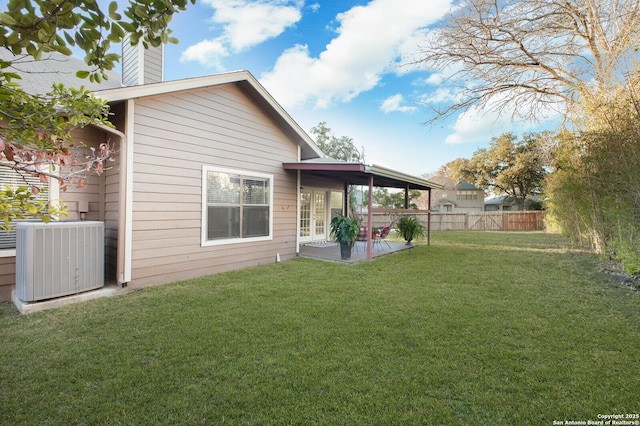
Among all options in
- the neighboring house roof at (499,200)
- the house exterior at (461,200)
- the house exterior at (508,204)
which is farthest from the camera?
the neighboring house roof at (499,200)

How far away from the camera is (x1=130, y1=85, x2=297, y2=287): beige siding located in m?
4.62

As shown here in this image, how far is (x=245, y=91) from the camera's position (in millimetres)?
6223

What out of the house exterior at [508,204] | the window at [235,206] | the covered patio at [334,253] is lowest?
the covered patio at [334,253]

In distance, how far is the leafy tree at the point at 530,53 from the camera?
6.37m

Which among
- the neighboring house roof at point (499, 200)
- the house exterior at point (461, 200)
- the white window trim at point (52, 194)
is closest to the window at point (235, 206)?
the white window trim at point (52, 194)

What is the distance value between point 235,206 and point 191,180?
1.06 meters

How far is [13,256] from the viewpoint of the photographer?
399cm

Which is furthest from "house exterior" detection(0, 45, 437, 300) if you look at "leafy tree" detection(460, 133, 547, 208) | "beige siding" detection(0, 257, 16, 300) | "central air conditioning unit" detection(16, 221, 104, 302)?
"leafy tree" detection(460, 133, 547, 208)

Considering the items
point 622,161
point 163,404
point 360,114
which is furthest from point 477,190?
point 163,404

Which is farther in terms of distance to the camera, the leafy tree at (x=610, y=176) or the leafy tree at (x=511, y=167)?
the leafy tree at (x=511, y=167)

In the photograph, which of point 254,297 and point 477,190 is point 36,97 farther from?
point 477,190

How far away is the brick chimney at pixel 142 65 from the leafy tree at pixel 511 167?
25.7 meters

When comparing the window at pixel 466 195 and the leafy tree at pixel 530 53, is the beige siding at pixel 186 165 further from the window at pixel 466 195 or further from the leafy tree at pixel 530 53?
the window at pixel 466 195

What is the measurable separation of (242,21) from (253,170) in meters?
3.61
